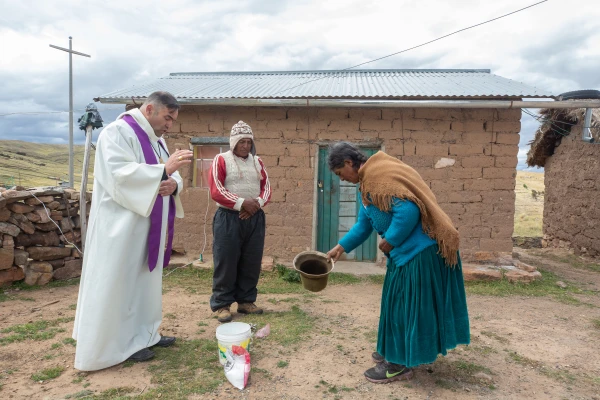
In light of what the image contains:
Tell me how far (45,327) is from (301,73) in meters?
6.83

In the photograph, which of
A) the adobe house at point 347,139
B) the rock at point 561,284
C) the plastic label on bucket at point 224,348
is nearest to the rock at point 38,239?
the adobe house at point 347,139

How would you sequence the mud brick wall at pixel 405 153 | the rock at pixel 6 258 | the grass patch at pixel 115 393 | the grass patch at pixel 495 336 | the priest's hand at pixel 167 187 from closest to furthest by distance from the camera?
1. the grass patch at pixel 115 393
2. the priest's hand at pixel 167 187
3. the grass patch at pixel 495 336
4. the rock at pixel 6 258
5. the mud brick wall at pixel 405 153

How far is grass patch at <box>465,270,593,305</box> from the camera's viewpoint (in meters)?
5.30

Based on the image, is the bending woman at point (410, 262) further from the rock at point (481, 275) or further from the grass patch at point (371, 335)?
the rock at point (481, 275)

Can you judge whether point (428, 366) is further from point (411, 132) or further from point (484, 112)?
point (484, 112)

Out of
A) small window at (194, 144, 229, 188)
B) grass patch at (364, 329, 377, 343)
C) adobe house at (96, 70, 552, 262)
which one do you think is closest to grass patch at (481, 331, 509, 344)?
grass patch at (364, 329, 377, 343)

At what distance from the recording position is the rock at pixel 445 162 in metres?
6.18

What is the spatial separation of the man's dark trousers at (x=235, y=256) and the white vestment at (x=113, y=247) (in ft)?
3.01

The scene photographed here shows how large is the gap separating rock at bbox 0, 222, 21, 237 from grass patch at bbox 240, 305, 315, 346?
10.9 ft

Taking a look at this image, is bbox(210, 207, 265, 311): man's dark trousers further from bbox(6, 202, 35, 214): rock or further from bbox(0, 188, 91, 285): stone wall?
bbox(6, 202, 35, 214): rock

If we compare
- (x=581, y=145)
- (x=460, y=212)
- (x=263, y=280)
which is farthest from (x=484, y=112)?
(x=263, y=280)

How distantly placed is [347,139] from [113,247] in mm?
4164

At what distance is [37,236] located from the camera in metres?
5.39

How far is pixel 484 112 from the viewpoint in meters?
6.10
